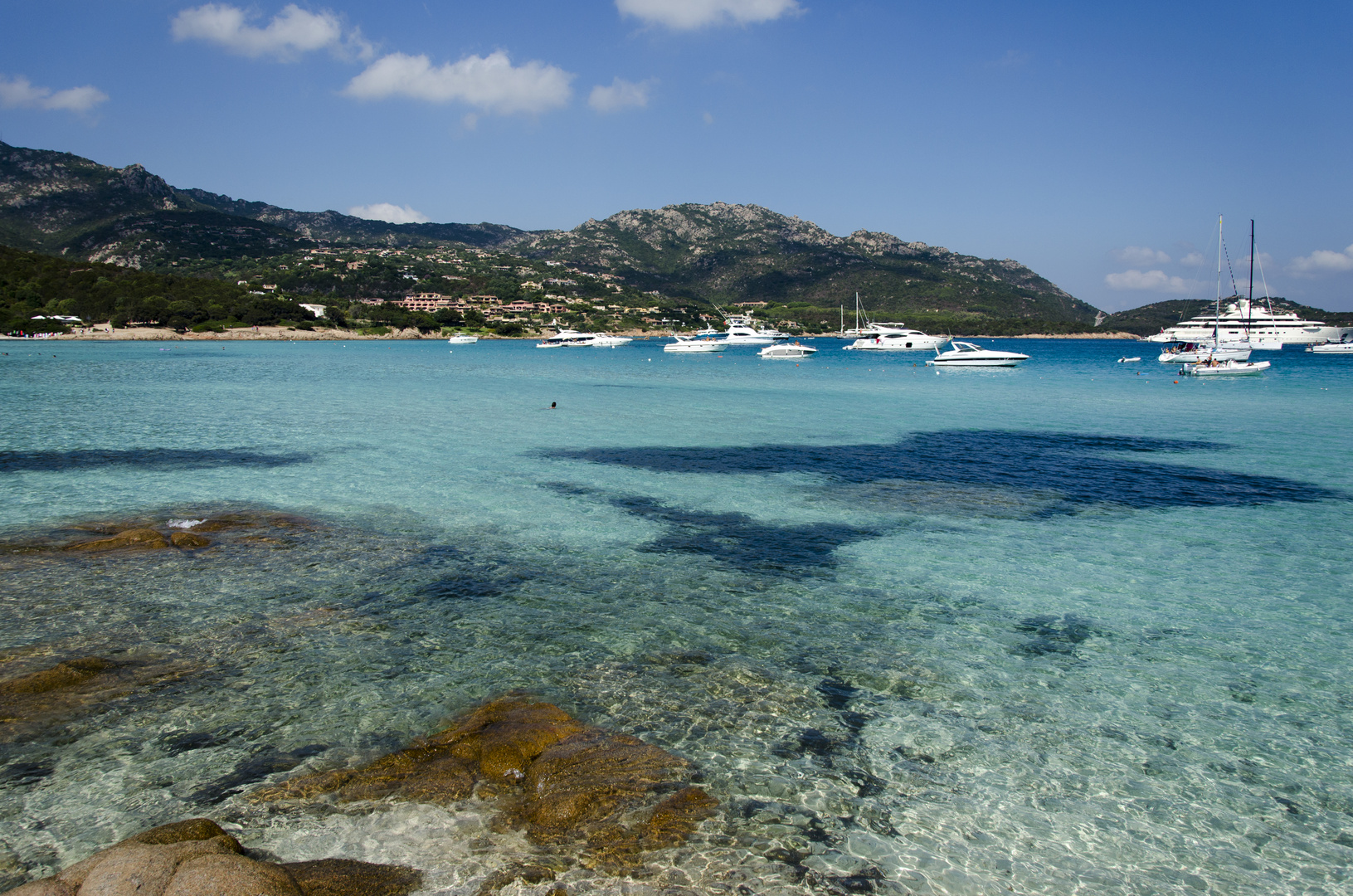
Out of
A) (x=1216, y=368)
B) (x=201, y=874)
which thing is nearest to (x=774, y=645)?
(x=201, y=874)

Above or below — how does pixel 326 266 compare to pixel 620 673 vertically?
above

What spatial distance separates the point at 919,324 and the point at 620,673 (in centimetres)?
16390

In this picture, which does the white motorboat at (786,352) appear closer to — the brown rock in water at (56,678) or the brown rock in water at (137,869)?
the brown rock in water at (56,678)

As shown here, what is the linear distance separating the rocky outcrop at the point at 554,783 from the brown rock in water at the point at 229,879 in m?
1.34

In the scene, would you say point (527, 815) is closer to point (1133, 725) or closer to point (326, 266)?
point (1133, 725)

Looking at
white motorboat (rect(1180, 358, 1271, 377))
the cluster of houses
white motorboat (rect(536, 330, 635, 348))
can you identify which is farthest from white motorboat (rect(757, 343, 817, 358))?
the cluster of houses

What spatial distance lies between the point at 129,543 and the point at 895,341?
97250 mm

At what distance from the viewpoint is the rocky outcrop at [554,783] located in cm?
480

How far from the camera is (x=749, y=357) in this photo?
98.1 m

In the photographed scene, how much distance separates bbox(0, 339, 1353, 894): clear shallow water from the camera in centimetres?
500

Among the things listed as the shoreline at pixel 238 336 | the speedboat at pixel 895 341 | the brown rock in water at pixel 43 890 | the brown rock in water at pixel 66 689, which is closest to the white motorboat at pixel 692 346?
the speedboat at pixel 895 341

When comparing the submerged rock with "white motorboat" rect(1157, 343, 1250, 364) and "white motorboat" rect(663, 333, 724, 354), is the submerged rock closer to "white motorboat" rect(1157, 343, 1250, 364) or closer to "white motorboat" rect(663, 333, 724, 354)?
"white motorboat" rect(1157, 343, 1250, 364)

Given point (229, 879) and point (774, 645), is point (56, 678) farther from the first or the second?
point (774, 645)

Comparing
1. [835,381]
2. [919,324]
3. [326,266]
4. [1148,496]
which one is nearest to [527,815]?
[1148,496]
